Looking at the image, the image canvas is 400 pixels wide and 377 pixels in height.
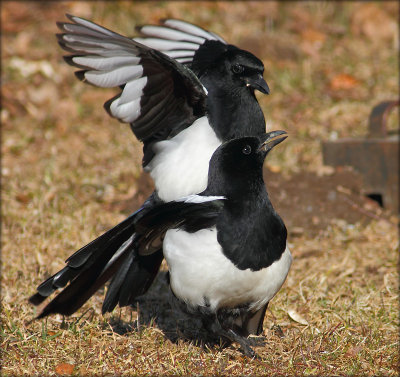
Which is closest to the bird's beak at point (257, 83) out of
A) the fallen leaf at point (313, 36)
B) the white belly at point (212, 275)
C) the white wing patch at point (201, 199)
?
the white wing patch at point (201, 199)

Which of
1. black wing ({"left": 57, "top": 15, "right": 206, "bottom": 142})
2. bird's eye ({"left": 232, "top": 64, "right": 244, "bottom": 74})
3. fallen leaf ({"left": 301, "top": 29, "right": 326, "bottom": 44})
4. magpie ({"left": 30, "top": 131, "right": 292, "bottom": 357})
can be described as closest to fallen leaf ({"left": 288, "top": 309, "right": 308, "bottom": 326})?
magpie ({"left": 30, "top": 131, "right": 292, "bottom": 357})

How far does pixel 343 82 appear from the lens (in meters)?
5.73

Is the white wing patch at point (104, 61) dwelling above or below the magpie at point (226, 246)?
above

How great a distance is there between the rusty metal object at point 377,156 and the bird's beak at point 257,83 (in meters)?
1.40

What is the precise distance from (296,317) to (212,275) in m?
0.71

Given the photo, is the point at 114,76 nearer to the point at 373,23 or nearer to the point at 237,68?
the point at 237,68

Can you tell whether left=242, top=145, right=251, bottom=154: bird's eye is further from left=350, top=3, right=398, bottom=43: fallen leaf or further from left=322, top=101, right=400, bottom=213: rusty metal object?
left=350, top=3, right=398, bottom=43: fallen leaf

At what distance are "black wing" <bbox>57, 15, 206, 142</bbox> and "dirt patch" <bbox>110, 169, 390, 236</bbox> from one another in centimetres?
118

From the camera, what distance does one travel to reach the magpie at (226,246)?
91.3 inches

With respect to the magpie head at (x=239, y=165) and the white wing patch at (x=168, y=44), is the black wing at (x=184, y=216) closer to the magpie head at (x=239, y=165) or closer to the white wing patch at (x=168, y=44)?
the magpie head at (x=239, y=165)

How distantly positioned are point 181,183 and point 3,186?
2063 mm

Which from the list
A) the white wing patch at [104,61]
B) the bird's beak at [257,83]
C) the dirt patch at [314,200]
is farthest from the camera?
the dirt patch at [314,200]

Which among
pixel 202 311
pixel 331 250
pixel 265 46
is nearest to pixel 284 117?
pixel 265 46

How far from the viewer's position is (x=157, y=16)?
6672 millimetres
